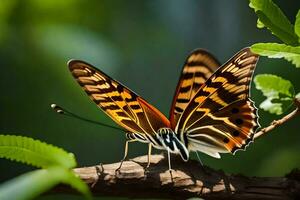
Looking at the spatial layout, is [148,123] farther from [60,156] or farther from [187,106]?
[60,156]

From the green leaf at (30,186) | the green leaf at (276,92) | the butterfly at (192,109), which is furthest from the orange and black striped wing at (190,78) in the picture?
the green leaf at (30,186)

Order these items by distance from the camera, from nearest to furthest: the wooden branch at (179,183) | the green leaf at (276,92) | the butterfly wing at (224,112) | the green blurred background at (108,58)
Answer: the wooden branch at (179,183) → the green leaf at (276,92) → the butterfly wing at (224,112) → the green blurred background at (108,58)

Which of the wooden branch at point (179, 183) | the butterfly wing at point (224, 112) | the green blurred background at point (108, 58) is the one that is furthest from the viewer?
the green blurred background at point (108, 58)

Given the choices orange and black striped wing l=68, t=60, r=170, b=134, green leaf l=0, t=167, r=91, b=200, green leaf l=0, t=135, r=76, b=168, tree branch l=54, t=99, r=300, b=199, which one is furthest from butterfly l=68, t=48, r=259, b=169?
green leaf l=0, t=167, r=91, b=200

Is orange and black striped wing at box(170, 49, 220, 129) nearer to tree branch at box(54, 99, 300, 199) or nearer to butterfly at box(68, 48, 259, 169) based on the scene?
butterfly at box(68, 48, 259, 169)

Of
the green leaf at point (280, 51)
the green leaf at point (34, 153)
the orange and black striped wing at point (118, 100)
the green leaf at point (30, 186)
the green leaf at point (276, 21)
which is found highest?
the orange and black striped wing at point (118, 100)

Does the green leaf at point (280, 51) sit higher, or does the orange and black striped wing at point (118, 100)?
the orange and black striped wing at point (118, 100)

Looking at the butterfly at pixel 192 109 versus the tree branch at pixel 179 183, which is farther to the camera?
the butterfly at pixel 192 109

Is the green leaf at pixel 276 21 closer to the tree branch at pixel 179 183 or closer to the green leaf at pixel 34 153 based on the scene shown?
the tree branch at pixel 179 183
